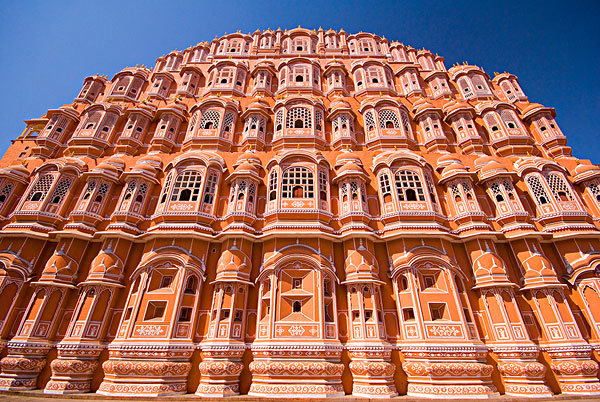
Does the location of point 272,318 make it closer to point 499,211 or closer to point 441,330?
point 441,330

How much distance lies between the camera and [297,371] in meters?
11.9

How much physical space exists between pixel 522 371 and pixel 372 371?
611 cm

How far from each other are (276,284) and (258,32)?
2884 cm

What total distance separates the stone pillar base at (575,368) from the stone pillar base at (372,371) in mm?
6954


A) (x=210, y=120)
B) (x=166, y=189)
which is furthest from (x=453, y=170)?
(x=166, y=189)

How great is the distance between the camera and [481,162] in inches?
731

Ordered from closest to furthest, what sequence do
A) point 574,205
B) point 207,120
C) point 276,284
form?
1. point 276,284
2. point 574,205
3. point 207,120

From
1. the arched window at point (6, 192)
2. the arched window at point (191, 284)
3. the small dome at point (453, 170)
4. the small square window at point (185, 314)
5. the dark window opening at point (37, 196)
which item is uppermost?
the small dome at point (453, 170)

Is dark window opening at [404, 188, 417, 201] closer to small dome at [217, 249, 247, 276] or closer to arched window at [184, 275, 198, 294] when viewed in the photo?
small dome at [217, 249, 247, 276]

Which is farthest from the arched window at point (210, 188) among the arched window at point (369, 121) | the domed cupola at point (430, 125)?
the domed cupola at point (430, 125)

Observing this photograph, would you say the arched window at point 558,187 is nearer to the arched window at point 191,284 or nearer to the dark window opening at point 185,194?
the arched window at point 191,284

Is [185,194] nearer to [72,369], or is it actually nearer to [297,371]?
[72,369]

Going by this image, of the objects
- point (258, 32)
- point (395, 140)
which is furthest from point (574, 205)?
point (258, 32)

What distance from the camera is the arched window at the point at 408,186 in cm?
1647
